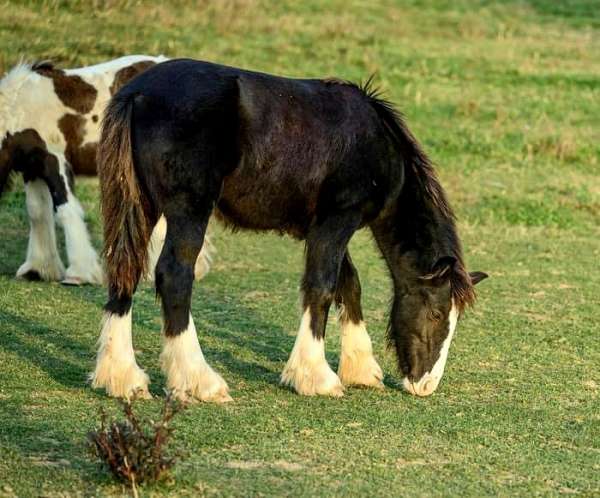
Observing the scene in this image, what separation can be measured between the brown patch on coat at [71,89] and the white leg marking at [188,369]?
4.17 meters

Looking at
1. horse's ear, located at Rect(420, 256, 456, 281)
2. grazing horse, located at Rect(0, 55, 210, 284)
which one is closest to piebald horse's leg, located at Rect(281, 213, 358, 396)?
horse's ear, located at Rect(420, 256, 456, 281)

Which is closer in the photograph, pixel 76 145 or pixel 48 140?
pixel 48 140

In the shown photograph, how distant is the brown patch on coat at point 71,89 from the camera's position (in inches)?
404

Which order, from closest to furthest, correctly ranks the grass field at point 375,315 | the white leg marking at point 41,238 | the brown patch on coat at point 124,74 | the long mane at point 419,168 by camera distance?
the grass field at point 375,315 → the long mane at point 419,168 → the white leg marking at point 41,238 → the brown patch on coat at point 124,74

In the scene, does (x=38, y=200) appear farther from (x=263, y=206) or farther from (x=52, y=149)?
(x=263, y=206)

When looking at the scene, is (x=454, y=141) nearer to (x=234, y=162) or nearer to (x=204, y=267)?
(x=204, y=267)

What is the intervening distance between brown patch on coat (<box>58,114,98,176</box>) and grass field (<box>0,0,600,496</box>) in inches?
40.9

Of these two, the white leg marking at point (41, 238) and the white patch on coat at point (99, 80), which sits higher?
the white patch on coat at point (99, 80)

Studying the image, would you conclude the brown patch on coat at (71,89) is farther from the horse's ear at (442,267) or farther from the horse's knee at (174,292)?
the horse's ear at (442,267)

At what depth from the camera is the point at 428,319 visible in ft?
23.4

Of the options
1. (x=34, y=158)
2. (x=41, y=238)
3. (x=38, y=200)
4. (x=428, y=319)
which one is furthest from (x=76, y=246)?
(x=428, y=319)

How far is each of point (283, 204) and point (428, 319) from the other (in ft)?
3.47

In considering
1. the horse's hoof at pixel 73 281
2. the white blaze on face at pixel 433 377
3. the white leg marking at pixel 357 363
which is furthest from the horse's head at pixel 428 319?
the horse's hoof at pixel 73 281

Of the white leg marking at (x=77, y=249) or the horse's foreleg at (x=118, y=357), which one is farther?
the white leg marking at (x=77, y=249)
